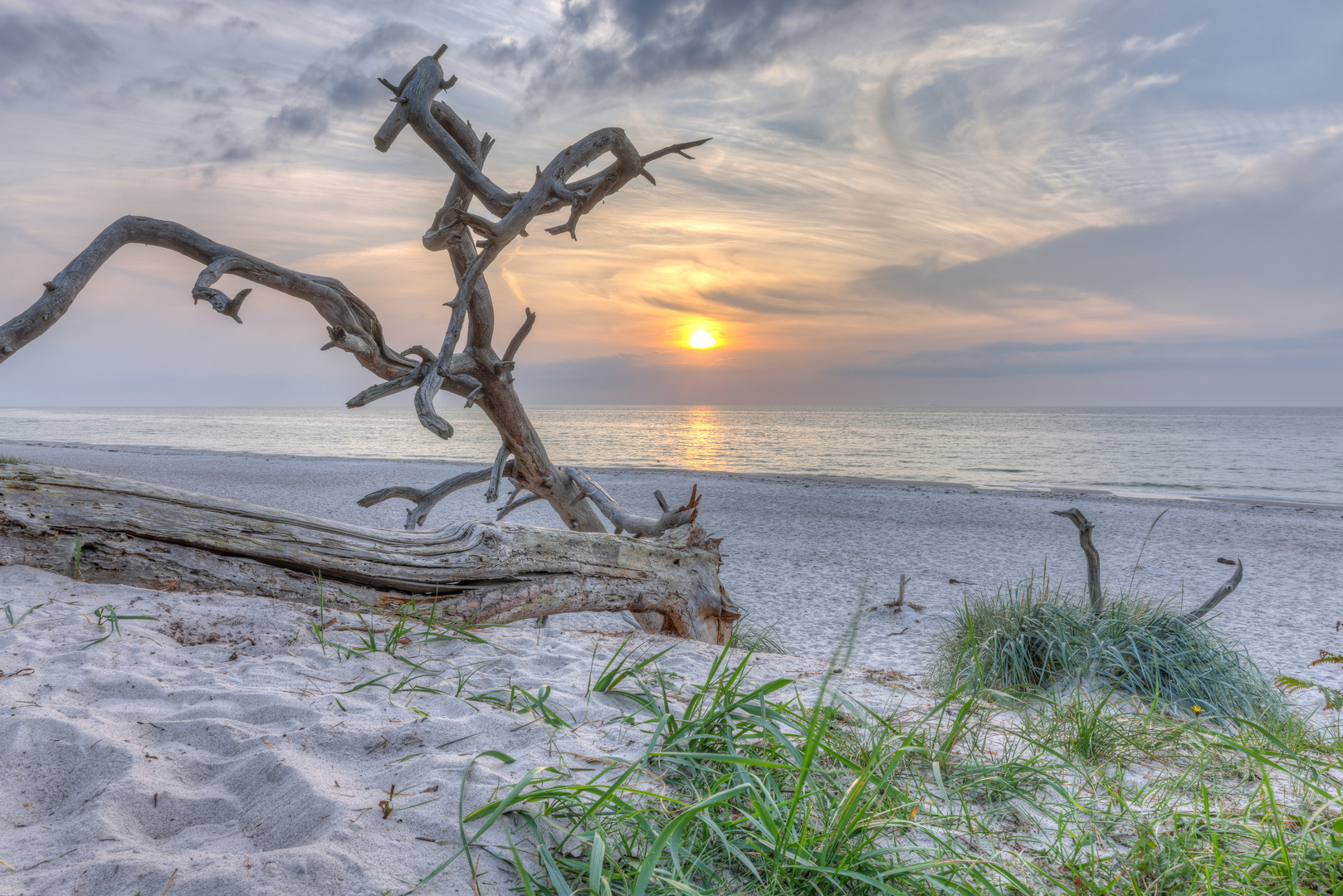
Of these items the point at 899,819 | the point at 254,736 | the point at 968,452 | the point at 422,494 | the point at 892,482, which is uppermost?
the point at 968,452

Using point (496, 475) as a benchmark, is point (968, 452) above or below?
above

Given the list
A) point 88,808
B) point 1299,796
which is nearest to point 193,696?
point 88,808

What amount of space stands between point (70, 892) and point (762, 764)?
136 centimetres

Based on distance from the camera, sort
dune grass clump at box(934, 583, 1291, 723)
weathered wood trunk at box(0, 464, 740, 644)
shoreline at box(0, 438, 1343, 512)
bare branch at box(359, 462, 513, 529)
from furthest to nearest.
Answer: shoreline at box(0, 438, 1343, 512) < bare branch at box(359, 462, 513, 529) < dune grass clump at box(934, 583, 1291, 723) < weathered wood trunk at box(0, 464, 740, 644)

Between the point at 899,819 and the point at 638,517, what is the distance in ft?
12.0

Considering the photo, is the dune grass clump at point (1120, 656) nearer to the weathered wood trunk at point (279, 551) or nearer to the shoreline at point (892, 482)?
the weathered wood trunk at point (279, 551)

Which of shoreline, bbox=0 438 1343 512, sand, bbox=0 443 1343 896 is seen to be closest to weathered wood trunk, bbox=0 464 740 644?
sand, bbox=0 443 1343 896

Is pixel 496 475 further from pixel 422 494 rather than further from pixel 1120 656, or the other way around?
pixel 1120 656

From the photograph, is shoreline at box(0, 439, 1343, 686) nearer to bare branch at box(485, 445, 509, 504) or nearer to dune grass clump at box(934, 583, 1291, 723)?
dune grass clump at box(934, 583, 1291, 723)

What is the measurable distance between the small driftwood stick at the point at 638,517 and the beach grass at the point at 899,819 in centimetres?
262

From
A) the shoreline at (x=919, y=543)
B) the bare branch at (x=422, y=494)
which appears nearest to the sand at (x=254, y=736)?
the shoreline at (x=919, y=543)

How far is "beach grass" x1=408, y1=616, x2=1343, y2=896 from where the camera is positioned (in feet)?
4.38

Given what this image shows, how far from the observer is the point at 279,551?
334 cm

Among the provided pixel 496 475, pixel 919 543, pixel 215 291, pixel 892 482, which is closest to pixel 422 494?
pixel 496 475
